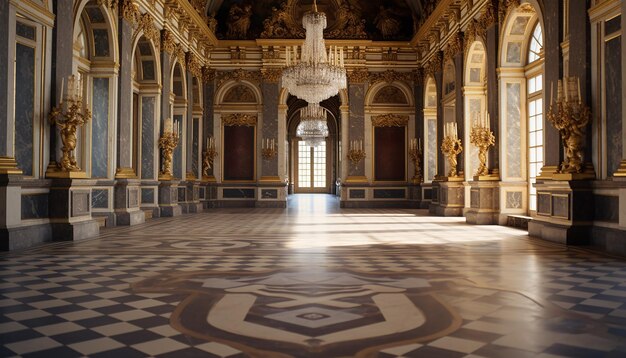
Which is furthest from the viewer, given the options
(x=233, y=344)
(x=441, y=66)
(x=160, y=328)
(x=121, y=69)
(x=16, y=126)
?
(x=441, y=66)

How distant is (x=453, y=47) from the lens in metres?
16.5

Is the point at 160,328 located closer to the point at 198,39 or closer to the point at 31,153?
the point at 31,153

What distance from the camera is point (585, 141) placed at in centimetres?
867

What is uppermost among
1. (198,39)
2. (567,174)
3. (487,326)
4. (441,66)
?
(198,39)

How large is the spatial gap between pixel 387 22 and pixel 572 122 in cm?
1443

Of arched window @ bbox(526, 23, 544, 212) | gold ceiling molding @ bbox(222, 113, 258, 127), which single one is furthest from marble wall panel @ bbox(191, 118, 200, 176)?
arched window @ bbox(526, 23, 544, 212)

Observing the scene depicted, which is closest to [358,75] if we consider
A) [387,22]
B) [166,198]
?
[387,22]

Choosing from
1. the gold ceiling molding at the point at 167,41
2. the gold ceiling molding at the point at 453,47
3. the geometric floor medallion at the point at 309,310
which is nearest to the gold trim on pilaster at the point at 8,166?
the geometric floor medallion at the point at 309,310

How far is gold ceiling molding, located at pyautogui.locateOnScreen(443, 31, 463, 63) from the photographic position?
51.9 ft

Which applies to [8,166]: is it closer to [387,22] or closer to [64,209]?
[64,209]

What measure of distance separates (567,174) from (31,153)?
917cm

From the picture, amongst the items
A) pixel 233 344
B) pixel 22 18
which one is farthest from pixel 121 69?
pixel 233 344

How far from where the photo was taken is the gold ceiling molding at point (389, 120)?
71.9 feet

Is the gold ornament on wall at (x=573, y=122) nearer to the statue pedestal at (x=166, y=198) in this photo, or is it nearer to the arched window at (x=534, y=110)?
the arched window at (x=534, y=110)
